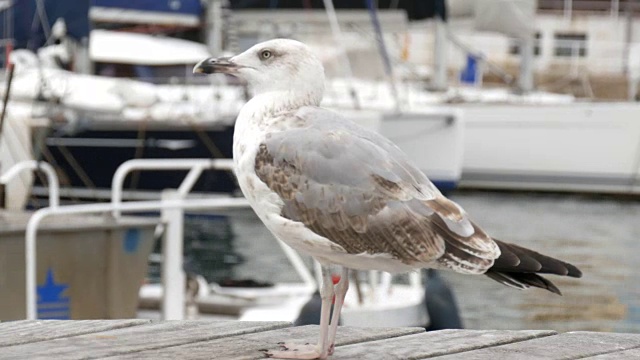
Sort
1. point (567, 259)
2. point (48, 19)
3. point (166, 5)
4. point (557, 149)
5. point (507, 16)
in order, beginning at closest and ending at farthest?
point (48, 19), point (567, 259), point (166, 5), point (507, 16), point (557, 149)

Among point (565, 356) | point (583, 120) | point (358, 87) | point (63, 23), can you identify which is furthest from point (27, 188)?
point (583, 120)

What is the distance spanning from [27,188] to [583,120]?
18.1 m

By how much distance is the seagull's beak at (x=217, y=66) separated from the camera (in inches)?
140

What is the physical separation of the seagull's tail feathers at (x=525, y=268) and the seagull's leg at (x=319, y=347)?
1.31 feet

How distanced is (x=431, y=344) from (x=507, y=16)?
73.2 ft

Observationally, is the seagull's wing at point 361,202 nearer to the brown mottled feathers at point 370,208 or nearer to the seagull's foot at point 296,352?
the brown mottled feathers at point 370,208

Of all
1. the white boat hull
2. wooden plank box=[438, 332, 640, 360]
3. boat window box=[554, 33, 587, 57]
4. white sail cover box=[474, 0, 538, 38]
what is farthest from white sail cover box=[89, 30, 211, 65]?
boat window box=[554, 33, 587, 57]

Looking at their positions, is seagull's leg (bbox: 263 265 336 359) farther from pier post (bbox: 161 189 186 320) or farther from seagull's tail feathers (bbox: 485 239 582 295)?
pier post (bbox: 161 189 186 320)

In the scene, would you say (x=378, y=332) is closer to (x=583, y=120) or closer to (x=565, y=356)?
(x=565, y=356)

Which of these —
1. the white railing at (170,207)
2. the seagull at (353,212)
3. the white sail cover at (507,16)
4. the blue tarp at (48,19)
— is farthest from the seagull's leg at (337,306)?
the white sail cover at (507,16)

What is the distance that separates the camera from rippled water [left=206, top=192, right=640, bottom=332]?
1346cm

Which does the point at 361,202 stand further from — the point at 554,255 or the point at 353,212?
the point at 554,255

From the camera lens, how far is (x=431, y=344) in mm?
3295

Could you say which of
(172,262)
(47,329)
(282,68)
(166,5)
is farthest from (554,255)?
(47,329)
